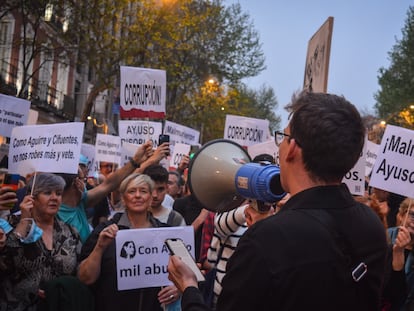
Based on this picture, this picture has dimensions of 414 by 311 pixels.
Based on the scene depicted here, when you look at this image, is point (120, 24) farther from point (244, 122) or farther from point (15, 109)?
point (15, 109)

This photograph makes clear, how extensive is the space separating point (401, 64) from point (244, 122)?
34.9 m

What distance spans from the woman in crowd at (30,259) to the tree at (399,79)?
36.7m

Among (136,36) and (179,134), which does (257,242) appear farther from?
(136,36)

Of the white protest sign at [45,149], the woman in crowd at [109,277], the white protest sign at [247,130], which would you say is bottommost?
the woman in crowd at [109,277]

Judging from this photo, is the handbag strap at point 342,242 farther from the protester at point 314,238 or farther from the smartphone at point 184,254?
the smartphone at point 184,254

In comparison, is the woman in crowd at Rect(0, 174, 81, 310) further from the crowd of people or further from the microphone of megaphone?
the microphone of megaphone

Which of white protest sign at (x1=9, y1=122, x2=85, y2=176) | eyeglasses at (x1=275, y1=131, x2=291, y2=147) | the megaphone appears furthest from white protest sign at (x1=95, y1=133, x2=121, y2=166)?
eyeglasses at (x1=275, y1=131, x2=291, y2=147)

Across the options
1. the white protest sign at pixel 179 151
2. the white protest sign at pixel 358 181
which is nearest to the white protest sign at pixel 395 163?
the white protest sign at pixel 358 181

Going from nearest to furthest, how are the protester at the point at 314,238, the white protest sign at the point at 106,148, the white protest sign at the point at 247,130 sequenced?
the protester at the point at 314,238 → the white protest sign at the point at 247,130 → the white protest sign at the point at 106,148

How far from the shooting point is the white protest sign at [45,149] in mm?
4797

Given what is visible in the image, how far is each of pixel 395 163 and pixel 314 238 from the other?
3.36m

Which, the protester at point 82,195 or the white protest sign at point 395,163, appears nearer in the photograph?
the white protest sign at point 395,163

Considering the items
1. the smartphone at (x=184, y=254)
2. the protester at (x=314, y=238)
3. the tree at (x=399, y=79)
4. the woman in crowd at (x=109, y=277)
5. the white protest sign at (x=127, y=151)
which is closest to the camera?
the protester at (x=314, y=238)

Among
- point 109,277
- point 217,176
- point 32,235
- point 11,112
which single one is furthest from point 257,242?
point 11,112
